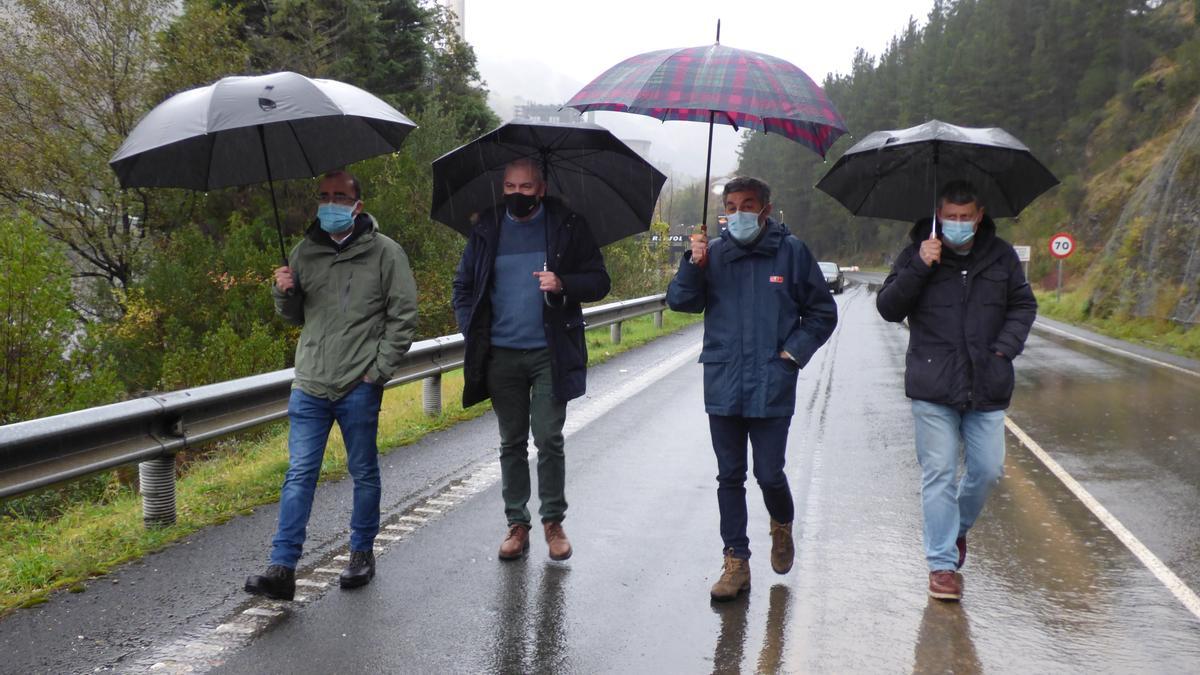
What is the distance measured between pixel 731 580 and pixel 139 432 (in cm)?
343

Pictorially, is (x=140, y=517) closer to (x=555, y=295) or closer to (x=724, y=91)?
(x=555, y=295)

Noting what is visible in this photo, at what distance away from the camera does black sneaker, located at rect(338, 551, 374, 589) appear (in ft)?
15.2

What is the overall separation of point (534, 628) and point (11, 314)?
8.39 metres

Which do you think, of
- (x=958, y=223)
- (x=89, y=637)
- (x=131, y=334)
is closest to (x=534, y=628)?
(x=89, y=637)

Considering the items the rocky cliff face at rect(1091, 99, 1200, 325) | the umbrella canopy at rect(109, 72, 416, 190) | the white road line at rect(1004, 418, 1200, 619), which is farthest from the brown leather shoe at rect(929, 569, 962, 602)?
the rocky cliff face at rect(1091, 99, 1200, 325)

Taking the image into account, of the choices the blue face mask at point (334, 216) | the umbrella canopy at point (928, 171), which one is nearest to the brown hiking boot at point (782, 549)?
the umbrella canopy at point (928, 171)

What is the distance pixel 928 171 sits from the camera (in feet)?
16.4

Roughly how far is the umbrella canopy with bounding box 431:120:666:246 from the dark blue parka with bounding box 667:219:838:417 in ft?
2.52

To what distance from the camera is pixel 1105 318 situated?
26469mm

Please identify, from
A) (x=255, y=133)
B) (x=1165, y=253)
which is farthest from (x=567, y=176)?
(x=1165, y=253)

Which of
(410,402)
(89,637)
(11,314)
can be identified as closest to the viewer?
(89,637)

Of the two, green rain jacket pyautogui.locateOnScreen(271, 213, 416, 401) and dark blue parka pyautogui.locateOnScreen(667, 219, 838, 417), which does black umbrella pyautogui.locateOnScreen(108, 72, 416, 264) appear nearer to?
green rain jacket pyautogui.locateOnScreen(271, 213, 416, 401)

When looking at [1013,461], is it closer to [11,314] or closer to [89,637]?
[89,637]

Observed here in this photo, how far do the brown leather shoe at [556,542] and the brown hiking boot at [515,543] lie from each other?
0.39 feet
